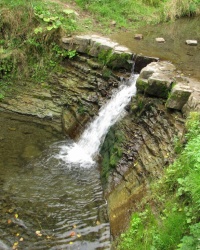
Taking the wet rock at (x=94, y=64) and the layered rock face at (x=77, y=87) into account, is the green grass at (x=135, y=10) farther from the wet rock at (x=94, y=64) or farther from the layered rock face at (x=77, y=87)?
the wet rock at (x=94, y=64)

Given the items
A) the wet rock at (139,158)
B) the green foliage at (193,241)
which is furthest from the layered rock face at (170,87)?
the green foliage at (193,241)

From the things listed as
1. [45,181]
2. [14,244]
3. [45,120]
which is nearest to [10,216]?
[14,244]

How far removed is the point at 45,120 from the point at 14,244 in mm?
4055

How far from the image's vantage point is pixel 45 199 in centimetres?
550

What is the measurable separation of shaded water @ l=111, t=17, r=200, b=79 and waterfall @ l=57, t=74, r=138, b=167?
1403mm

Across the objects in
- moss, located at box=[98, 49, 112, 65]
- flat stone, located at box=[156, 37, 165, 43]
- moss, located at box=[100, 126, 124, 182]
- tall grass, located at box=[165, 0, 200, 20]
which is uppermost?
tall grass, located at box=[165, 0, 200, 20]

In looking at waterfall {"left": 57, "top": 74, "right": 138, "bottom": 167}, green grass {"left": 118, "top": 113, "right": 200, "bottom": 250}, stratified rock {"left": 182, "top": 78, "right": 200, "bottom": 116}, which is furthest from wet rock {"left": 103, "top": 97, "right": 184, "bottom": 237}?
waterfall {"left": 57, "top": 74, "right": 138, "bottom": 167}

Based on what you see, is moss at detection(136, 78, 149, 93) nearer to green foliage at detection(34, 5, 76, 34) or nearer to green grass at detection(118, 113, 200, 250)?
green grass at detection(118, 113, 200, 250)

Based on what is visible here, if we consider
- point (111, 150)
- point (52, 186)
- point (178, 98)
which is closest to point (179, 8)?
point (178, 98)

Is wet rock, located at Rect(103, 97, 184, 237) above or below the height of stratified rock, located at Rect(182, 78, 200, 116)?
below

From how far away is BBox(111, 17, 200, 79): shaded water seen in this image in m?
7.82

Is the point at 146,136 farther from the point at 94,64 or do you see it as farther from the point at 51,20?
the point at 51,20

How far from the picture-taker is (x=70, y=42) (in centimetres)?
855

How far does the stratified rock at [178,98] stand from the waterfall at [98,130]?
133 centimetres
